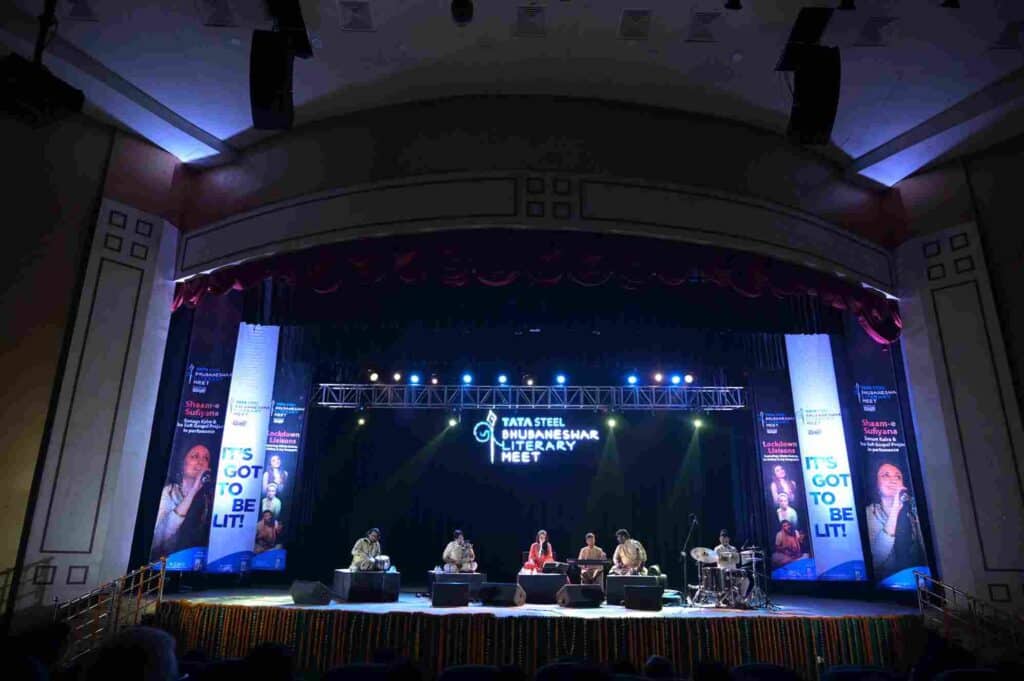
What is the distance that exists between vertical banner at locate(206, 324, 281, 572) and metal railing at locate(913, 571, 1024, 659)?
30.1 feet

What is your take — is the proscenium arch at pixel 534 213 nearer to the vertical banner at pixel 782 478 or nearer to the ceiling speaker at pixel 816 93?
the ceiling speaker at pixel 816 93

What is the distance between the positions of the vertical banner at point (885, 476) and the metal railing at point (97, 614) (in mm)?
9777

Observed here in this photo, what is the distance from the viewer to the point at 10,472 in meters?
5.68

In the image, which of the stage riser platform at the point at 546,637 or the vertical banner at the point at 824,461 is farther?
the vertical banner at the point at 824,461

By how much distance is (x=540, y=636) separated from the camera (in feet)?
21.2

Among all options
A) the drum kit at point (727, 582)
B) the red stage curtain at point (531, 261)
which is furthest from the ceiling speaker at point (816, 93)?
the drum kit at point (727, 582)

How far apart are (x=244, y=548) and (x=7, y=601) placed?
176 inches

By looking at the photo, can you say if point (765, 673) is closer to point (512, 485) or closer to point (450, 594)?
point (450, 594)

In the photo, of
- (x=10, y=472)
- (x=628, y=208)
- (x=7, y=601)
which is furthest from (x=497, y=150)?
(x=7, y=601)

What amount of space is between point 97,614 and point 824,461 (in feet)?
33.4

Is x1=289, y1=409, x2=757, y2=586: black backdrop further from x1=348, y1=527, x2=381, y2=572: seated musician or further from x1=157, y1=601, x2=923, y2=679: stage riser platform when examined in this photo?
x1=157, y1=601, x2=923, y2=679: stage riser platform

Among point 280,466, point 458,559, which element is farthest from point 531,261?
point 280,466

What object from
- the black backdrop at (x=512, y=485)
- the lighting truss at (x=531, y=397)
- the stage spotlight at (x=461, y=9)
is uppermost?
the stage spotlight at (x=461, y=9)

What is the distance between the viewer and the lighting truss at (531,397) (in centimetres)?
1225
